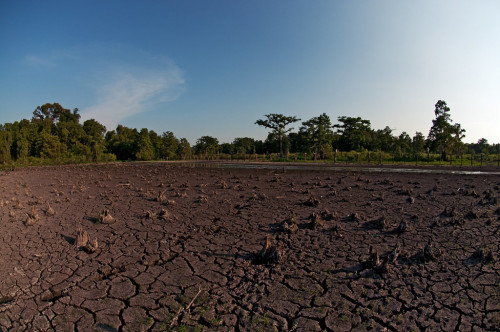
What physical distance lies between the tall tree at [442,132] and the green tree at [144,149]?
197 feet

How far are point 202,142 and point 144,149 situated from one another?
14429 millimetres

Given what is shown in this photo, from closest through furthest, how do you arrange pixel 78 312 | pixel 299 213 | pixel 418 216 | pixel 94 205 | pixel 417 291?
1. pixel 78 312
2. pixel 417 291
3. pixel 418 216
4. pixel 299 213
5. pixel 94 205

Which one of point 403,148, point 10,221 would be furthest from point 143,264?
point 403,148

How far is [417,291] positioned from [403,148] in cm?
6172

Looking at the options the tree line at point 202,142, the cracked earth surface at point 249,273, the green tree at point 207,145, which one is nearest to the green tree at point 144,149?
the tree line at point 202,142

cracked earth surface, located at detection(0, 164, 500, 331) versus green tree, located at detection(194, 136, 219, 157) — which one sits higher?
green tree, located at detection(194, 136, 219, 157)

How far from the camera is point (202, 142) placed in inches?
2640

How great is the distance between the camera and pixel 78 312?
11.8 ft

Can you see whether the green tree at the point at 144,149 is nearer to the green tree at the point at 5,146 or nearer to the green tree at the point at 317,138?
the green tree at the point at 5,146

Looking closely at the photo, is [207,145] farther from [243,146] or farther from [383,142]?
[383,142]

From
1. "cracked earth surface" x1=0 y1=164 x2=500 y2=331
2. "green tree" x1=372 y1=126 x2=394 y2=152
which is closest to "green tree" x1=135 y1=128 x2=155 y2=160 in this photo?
"green tree" x1=372 y1=126 x2=394 y2=152

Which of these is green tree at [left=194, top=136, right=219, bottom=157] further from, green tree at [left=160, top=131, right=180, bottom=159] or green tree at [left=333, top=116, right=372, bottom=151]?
green tree at [left=333, top=116, right=372, bottom=151]

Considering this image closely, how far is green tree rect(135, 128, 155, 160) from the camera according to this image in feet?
209

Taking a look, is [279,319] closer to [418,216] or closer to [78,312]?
[78,312]
